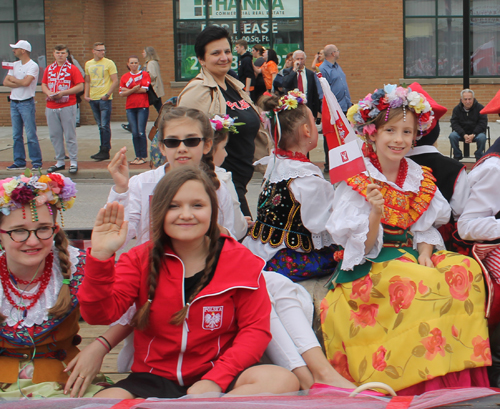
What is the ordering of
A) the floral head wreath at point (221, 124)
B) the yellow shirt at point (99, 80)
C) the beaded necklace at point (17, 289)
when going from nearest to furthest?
the beaded necklace at point (17, 289) → the floral head wreath at point (221, 124) → the yellow shirt at point (99, 80)

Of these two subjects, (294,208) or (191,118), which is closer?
(191,118)

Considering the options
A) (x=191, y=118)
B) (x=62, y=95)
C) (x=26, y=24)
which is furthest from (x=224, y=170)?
(x=26, y=24)

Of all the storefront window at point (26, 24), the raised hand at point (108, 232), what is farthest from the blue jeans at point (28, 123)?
the raised hand at point (108, 232)

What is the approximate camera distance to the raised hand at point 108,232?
2.54 m

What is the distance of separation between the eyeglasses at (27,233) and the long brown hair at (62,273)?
0.27 feet

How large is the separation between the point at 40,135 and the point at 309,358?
14.1m

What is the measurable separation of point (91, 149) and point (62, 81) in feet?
10.3

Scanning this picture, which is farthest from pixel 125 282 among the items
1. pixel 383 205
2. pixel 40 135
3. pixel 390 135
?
pixel 40 135

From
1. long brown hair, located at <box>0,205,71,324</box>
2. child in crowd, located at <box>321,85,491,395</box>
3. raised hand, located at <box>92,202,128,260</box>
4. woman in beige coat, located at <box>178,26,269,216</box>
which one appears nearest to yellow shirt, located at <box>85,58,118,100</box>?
woman in beige coat, located at <box>178,26,269,216</box>

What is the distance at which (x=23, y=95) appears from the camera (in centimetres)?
1062

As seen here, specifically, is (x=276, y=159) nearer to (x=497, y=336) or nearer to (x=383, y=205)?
(x=383, y=205)

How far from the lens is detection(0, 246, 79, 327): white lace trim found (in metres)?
2.89

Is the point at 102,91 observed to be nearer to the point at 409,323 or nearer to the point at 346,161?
the point at 346,161

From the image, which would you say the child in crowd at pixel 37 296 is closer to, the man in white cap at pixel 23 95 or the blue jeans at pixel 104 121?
the man in white cap at pixel 23 95
